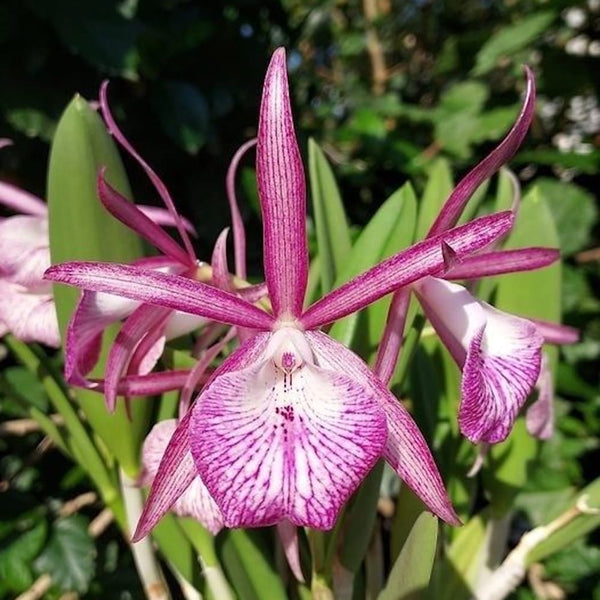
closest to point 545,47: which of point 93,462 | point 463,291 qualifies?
point 463,291

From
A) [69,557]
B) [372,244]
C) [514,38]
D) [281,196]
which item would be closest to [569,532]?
[372,244]

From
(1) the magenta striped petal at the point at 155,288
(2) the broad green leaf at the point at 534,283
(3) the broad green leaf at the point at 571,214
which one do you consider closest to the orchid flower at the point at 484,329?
(1) the magenta striped petal at the point at 155,288

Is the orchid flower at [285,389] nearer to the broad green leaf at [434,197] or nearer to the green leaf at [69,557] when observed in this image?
the broad green leaf at [434,197]

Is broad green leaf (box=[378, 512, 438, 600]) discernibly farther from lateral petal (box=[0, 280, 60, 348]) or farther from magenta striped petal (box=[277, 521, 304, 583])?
lateral petal (box=[0, 280, 60, 348])

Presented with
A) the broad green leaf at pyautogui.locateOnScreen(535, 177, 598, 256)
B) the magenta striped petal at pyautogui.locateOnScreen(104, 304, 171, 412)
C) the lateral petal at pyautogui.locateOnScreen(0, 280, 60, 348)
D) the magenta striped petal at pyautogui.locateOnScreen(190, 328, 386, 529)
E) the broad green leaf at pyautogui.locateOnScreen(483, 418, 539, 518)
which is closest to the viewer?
the magenta striped petal at pyautogui.locateOnScreen(190, 328, 386, 529)

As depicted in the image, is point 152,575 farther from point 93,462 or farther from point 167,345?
point 167,345

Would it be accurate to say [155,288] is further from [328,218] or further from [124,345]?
[328,218]

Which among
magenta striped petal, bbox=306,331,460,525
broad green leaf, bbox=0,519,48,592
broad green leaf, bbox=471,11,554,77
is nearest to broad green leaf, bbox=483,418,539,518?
magenta striped petal, bbox=306,331,460,525
